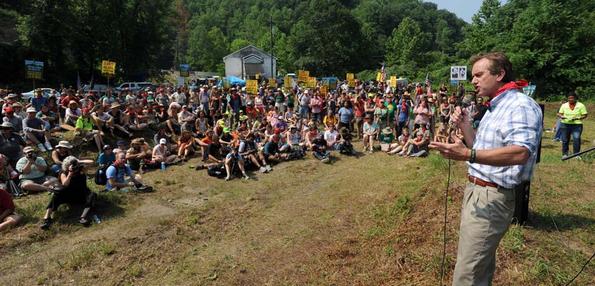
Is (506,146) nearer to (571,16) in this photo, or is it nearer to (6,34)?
(571,16)

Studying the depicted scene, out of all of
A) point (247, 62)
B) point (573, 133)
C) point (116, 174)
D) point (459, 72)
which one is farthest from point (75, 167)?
point (247, 62)

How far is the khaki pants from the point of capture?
9.00ft

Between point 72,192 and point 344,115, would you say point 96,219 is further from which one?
point 344,115

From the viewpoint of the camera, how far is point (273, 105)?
733 inches

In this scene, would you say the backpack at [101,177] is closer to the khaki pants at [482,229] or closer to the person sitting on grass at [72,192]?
the person sitting on grass at [72,192]

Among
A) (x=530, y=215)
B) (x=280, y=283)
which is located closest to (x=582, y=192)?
(x=530, y=215)

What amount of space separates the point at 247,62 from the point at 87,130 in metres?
54.7

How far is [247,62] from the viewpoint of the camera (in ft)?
214

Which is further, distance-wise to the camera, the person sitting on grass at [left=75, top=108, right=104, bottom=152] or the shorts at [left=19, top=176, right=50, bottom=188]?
the person sitting on grass at [left=75, top=108, right=104, bottom=152]

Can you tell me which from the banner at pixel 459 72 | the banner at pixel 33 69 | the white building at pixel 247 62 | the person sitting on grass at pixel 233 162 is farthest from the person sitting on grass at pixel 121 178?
the white building at pixel 247 62

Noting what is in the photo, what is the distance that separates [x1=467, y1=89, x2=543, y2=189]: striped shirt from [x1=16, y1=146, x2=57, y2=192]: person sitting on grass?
30.0 ft

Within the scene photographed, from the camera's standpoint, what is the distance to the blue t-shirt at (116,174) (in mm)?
9195

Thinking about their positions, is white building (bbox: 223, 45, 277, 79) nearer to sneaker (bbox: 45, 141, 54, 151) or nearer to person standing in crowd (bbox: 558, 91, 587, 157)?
sneaker (bbox: 45, 141, 54, 151)

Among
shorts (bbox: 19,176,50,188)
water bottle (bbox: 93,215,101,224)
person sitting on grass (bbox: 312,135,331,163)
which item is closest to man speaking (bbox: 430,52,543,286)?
water bottle (bbox: 93,215,101,224)
